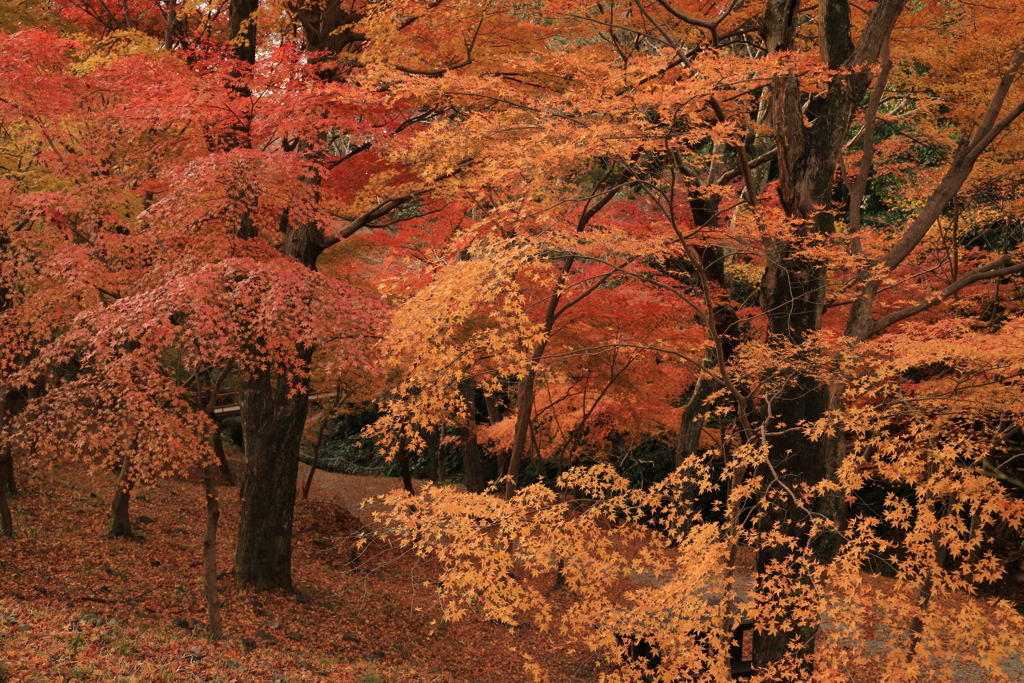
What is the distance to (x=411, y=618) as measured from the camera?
13.0m

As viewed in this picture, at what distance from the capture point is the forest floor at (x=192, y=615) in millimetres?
7297

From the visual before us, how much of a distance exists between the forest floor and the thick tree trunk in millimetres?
388

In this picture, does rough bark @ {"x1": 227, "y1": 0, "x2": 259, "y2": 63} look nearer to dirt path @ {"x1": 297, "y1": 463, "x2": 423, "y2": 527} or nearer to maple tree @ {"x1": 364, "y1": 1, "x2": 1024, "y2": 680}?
maple tree @ {"x1": 364, "y1": 1, "x2": 1024, "y2": 680}

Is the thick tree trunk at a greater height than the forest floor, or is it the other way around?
the thick tree trunk

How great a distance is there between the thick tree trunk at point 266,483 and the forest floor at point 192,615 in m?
0.39

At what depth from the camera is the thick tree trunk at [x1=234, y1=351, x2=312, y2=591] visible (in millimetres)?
12234

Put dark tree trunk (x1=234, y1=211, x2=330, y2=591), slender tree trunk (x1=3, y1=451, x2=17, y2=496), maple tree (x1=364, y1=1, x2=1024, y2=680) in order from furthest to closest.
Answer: slender tree trunk (x1=3, y1=451, x2=17, y2=496) < dark tree trunk (x1=234, y1=211, x2=330, y2=591) < maple tree (x1=364, y1=1, x2=1024, y2=680)

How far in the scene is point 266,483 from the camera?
40.7ft

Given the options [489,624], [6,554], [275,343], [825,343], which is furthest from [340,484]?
[825,343]

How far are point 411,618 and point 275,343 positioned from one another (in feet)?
19.4

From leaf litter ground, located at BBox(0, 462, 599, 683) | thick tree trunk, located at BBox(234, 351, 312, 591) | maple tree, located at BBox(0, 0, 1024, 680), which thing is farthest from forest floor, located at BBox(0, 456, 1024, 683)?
maple tree, located at BBox(0, 0, 1024, 680)

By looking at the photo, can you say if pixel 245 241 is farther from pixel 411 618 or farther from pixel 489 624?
pixel 489 624

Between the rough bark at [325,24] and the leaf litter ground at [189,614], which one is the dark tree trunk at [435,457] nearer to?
the leaf litter ground at [189,614]

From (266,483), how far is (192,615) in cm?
257
